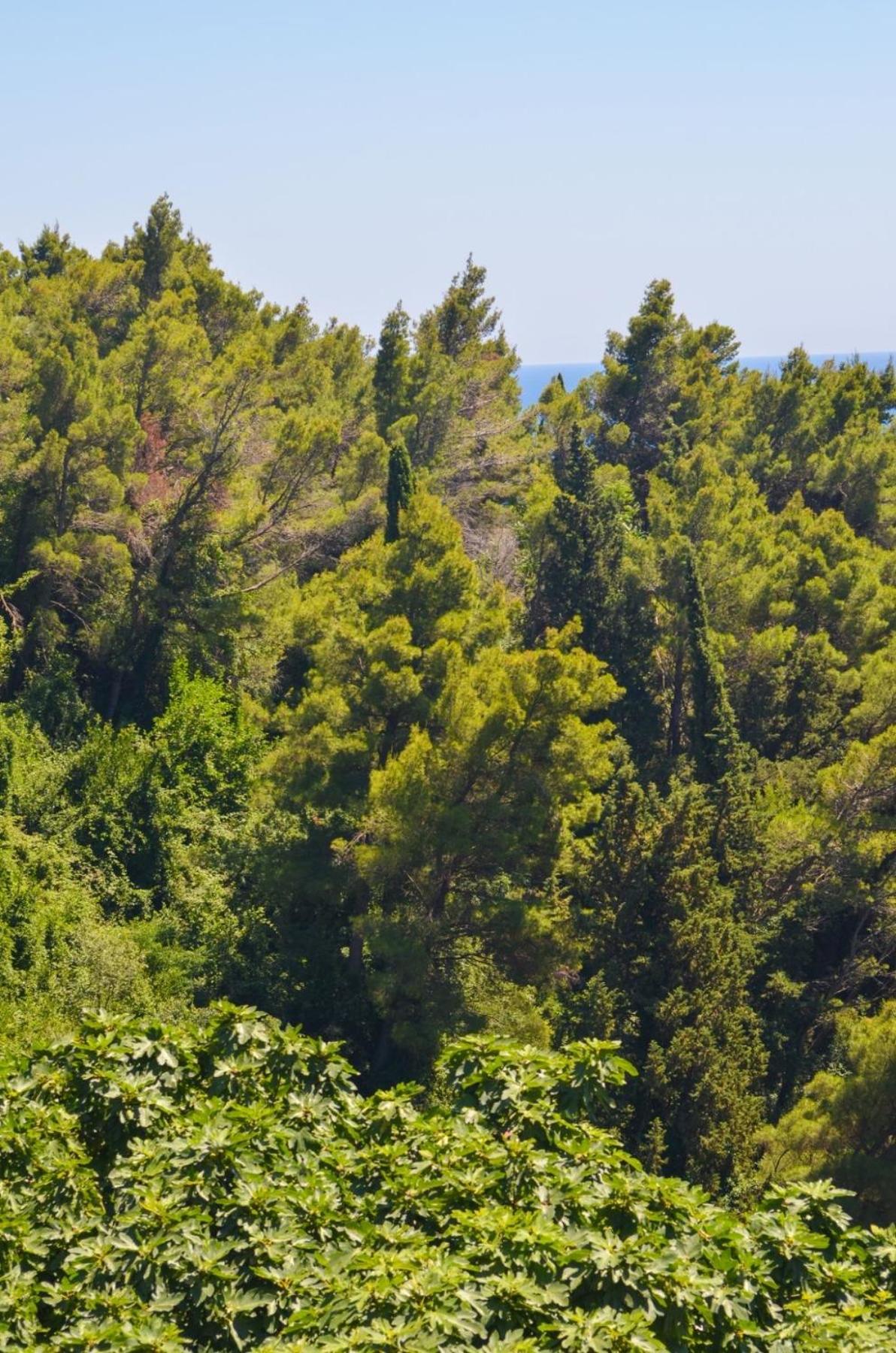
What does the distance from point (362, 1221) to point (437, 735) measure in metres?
14.3

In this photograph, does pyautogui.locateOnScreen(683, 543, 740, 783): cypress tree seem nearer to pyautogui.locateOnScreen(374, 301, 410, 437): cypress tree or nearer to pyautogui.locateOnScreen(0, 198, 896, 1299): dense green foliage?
pyautogui.locateOnScreen(0, 198, 896, 1299): dense green foliage

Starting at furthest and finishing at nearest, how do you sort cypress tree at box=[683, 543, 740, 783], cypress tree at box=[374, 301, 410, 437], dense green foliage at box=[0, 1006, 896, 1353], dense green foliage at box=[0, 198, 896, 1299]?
cypress tree at box=[374, 301, 410, 437], cypress tree at box=[683, 543, 740, 783], dense green foliage at box=[0, 198, 896, 1299], dense green foliage at box=[0, 1006, 896, 1353]

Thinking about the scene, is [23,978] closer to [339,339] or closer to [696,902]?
[696,902]

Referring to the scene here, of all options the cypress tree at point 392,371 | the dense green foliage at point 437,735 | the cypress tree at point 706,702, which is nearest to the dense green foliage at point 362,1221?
the dense green foliage at point 437,735

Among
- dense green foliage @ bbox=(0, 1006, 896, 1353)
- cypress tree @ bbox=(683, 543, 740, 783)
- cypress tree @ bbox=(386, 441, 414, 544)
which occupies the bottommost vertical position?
dense green foliage @ bbox=(0, 1006, 896, 1353)

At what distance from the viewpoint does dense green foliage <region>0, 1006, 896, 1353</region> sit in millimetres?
6629

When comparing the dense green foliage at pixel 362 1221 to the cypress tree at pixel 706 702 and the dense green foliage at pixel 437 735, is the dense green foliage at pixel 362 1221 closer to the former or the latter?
the dense green foliage at pixel 437 735

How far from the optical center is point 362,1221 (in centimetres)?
759

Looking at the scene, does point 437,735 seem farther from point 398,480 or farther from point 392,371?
point 392,371

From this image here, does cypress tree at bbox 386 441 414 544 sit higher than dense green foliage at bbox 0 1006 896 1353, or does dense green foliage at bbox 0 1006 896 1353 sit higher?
cypress tree at bbox 386 441 414 544

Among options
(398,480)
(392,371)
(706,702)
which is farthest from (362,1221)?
(392,371)

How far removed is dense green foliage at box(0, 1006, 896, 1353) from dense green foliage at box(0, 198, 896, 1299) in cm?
633

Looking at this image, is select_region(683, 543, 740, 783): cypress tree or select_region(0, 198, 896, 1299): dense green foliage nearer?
select_region(0, 198, 896, 1299): dense green foliage

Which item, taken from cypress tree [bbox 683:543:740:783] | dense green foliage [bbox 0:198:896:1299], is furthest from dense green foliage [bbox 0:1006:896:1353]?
cypress tree [bbox 683:543:740:783]
